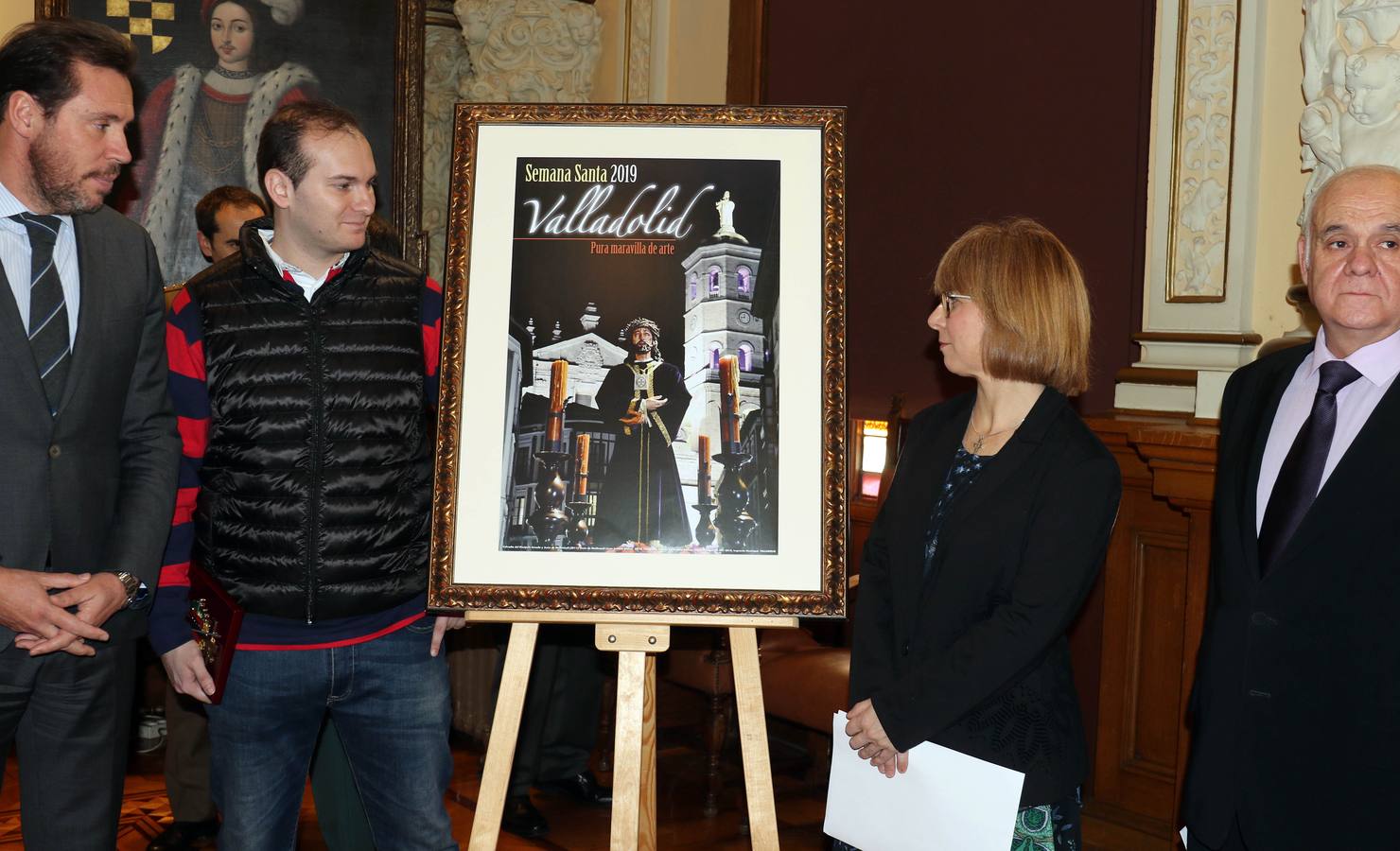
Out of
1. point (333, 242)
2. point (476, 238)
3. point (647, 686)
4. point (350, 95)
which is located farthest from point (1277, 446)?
point (350, 95)

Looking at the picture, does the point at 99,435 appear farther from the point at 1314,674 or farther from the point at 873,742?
the point at 1314,674

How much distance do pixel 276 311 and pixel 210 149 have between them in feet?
11.7

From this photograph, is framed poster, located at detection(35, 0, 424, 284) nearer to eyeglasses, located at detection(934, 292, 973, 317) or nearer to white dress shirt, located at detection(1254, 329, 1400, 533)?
eyeglasses, located at detection(934, 292, 973, 317)

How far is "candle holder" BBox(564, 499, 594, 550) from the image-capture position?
220 centimetres

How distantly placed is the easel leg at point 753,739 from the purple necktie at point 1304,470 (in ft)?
2.89

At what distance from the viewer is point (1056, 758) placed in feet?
6.55

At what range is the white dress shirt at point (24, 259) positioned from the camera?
2096mm

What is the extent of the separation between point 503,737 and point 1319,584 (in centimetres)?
139

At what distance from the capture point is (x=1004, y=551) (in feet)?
6.68

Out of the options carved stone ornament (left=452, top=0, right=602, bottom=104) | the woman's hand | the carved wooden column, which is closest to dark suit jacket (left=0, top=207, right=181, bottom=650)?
the woman's hand

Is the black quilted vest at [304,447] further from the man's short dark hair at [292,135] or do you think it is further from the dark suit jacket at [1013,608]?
the dark suit jacket at [1013,608]

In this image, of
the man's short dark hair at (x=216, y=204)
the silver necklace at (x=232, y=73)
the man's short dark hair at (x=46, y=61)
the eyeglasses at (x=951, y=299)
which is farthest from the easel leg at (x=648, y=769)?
the silver necklace at (x=232, y=73)

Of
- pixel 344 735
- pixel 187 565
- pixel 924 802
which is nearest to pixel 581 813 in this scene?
pixel 344 735

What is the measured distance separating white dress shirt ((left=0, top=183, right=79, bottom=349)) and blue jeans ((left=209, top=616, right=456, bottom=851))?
688mm
